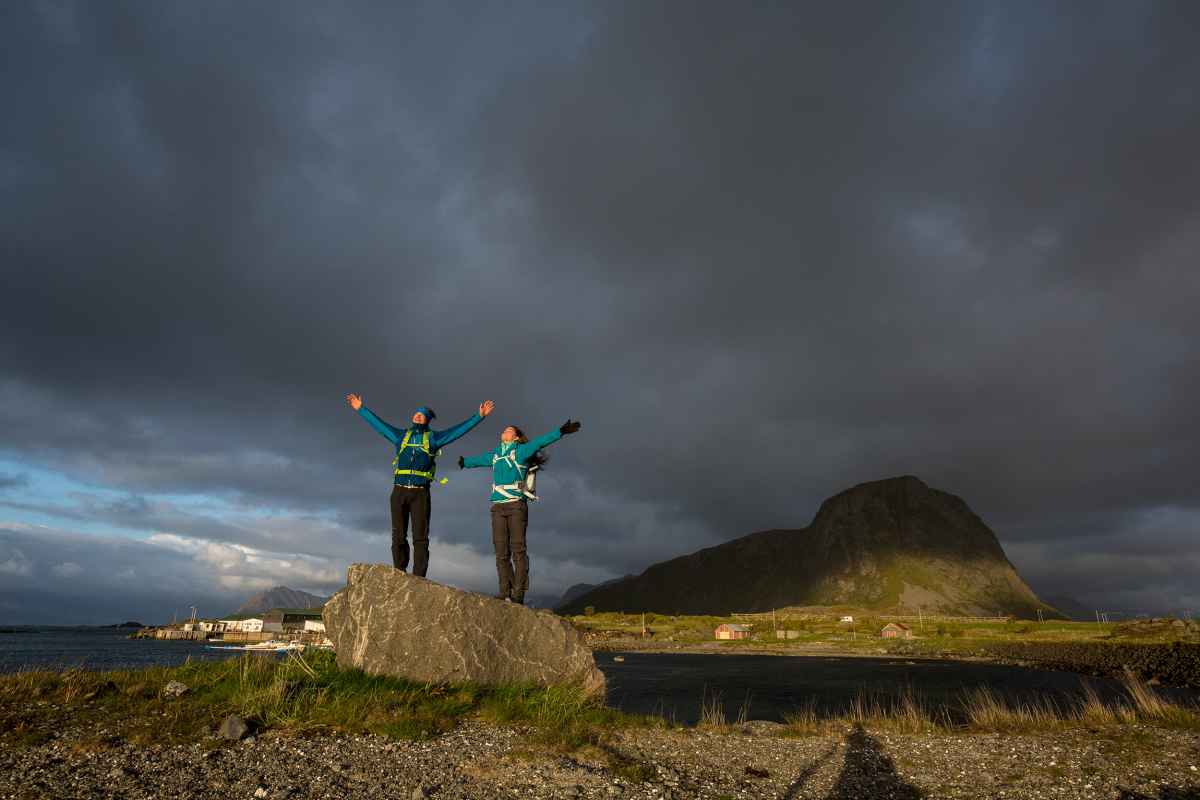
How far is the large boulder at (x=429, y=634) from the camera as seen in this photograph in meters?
13.7

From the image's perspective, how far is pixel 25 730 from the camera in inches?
374

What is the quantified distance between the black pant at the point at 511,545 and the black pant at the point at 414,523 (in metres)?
1.63

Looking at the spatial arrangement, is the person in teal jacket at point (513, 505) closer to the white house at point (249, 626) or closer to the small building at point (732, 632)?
the small building at point (732, 632)

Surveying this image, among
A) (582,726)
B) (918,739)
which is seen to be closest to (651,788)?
(582,726)

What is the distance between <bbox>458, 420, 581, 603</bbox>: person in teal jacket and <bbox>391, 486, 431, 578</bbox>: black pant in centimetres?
141

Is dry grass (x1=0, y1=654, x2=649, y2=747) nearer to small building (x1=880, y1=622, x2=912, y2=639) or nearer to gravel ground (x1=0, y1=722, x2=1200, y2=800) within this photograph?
gravel ground (x1=0, y1=722, x2=1200, y2=800)

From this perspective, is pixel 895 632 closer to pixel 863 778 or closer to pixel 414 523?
pixel 863 778

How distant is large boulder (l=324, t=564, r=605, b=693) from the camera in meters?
13.7

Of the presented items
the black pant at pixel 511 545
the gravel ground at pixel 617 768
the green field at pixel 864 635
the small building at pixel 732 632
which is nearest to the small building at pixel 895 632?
the green field at pixel 864 635

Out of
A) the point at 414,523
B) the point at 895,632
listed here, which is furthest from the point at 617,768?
the point at 895,632

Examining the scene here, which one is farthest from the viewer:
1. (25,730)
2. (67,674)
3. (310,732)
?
(67,674)

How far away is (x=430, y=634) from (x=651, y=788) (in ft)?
20.2

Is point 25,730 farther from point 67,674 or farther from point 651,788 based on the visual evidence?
point 651,788

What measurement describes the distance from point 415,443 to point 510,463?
230 centimetres
